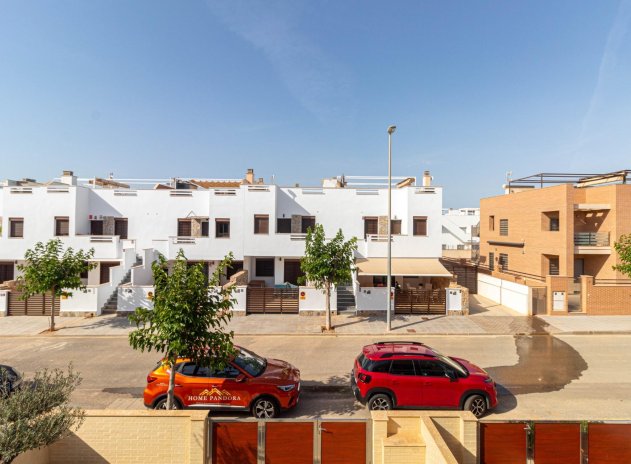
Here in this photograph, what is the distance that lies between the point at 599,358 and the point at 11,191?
3793 centimetres

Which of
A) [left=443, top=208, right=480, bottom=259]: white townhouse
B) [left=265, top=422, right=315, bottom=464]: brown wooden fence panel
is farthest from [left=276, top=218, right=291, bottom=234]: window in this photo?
[left=443, top=208, right=480, bottom=259]: white townhouse

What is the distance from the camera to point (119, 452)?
8180mm

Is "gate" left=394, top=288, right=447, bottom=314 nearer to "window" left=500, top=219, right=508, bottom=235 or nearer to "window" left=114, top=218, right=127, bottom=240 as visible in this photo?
"window" left=500, top=219, right=508, bottom=235

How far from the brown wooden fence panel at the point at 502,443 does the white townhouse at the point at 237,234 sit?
1382 cm

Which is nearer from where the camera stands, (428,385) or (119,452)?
(119,452)

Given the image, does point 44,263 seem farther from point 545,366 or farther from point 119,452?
point 545,366

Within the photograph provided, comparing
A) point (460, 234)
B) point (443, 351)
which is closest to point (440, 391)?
point (443, 351)

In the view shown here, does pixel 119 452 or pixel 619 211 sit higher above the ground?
pixel 619 211

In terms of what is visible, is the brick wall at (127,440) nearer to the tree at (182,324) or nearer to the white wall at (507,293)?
the tree at (182,324)

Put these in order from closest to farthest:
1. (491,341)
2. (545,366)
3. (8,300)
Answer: (545,366) < (491,341) < (8,300)

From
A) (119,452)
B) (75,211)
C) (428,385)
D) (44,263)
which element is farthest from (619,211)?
(75,211)

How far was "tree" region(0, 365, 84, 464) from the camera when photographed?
6.28 metres

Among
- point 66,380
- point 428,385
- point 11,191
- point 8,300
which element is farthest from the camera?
point 11,191

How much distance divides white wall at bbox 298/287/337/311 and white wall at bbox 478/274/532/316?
12522mm
